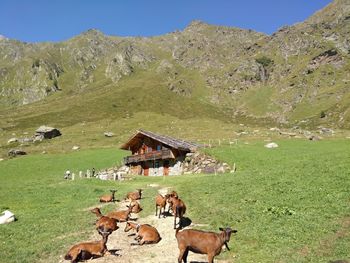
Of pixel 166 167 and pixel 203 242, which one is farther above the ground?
pixel 166 167

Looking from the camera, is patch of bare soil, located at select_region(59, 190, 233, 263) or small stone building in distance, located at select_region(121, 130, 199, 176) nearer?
patch of bare soil, located at select_region(59, 190, 233, 263)

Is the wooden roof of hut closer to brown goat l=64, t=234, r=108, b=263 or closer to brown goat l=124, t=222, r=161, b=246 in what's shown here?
brown goat l=124, t=222, r=161, b=246

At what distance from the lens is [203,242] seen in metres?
17.2

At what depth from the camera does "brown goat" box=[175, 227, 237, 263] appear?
1712 centimetres

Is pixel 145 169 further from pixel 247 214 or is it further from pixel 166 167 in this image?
pixel 247 214

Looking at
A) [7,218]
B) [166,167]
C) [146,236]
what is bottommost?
[7,218]

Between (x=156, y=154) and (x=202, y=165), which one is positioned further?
(x=156, y=154)

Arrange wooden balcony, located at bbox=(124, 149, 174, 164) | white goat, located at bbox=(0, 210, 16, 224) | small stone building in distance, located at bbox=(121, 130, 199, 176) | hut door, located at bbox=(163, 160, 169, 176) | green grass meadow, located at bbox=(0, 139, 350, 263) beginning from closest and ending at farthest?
green grass meadow, located at bbox=(0, 139, 350, 263), white goat, located at bbox=(0, 210, 16, 224), small stone building in distance, located at bbox=(121, 130, 199, 176), wooden balcony, located at bbox=(124, 149, 174, 164), hut door, located at bbox=(163, 160, 169, 176)

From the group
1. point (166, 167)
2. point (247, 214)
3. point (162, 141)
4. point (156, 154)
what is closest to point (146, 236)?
point (247, 214)

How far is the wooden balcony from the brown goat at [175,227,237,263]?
2148 inches

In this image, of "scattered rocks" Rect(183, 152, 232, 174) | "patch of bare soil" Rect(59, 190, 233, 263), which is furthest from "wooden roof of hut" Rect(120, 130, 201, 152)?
"patch of bare soil" Rect(59, 190, 233, 263)

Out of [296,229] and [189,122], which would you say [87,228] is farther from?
[189,122]

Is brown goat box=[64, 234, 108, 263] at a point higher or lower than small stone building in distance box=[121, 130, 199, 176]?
lower

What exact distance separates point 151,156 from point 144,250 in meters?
54.8
